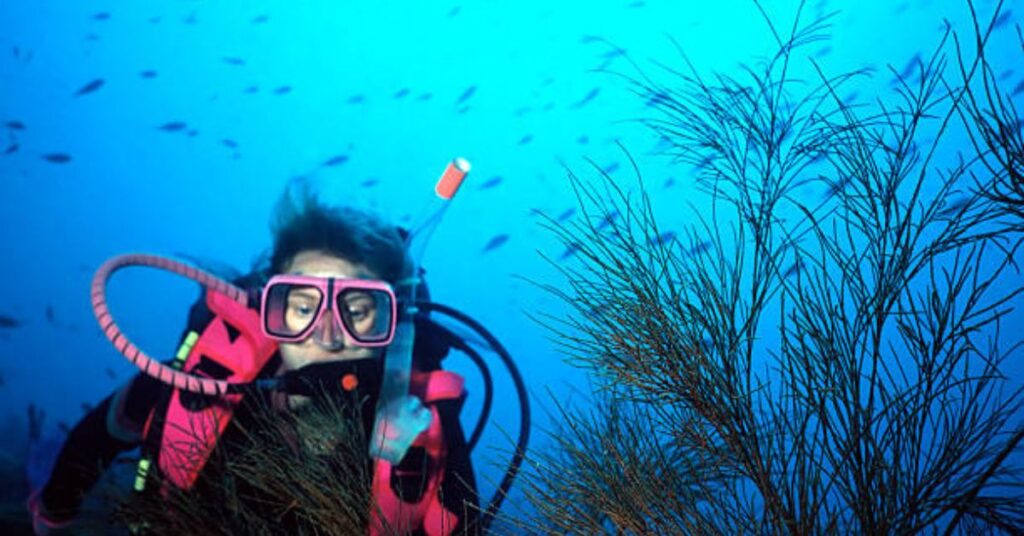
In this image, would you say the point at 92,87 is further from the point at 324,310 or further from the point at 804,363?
the point at 804,363

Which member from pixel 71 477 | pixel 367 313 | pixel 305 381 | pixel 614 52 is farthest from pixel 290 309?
pixel 614 52

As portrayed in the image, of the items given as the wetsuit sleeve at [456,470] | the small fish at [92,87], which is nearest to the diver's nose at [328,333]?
the wetsuit sleeve at [456,470]

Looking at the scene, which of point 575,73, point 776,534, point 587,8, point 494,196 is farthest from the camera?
point 494,196

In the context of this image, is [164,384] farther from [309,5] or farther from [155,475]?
[309,5]

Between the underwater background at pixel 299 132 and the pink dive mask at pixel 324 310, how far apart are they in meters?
25.8

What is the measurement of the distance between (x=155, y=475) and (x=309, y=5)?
44538mm

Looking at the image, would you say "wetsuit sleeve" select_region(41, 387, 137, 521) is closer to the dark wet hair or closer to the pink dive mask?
the pink dive mask

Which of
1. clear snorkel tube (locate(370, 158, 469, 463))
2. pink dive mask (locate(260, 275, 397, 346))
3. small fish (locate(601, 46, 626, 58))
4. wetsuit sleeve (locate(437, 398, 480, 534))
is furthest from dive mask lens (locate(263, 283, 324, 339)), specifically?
small fish (locate(601, 46, 626, 58))

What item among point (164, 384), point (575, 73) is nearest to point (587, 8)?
point (575, 73)

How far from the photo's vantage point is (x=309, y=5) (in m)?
42.5

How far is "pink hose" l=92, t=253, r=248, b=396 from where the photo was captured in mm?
3379

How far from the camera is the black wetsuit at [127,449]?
3.51 meters

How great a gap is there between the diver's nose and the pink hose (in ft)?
1.76

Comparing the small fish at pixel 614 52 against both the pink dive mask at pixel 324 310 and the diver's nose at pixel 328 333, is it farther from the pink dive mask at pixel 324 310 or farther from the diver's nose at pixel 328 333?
the diver's nose at pixel 328 333
